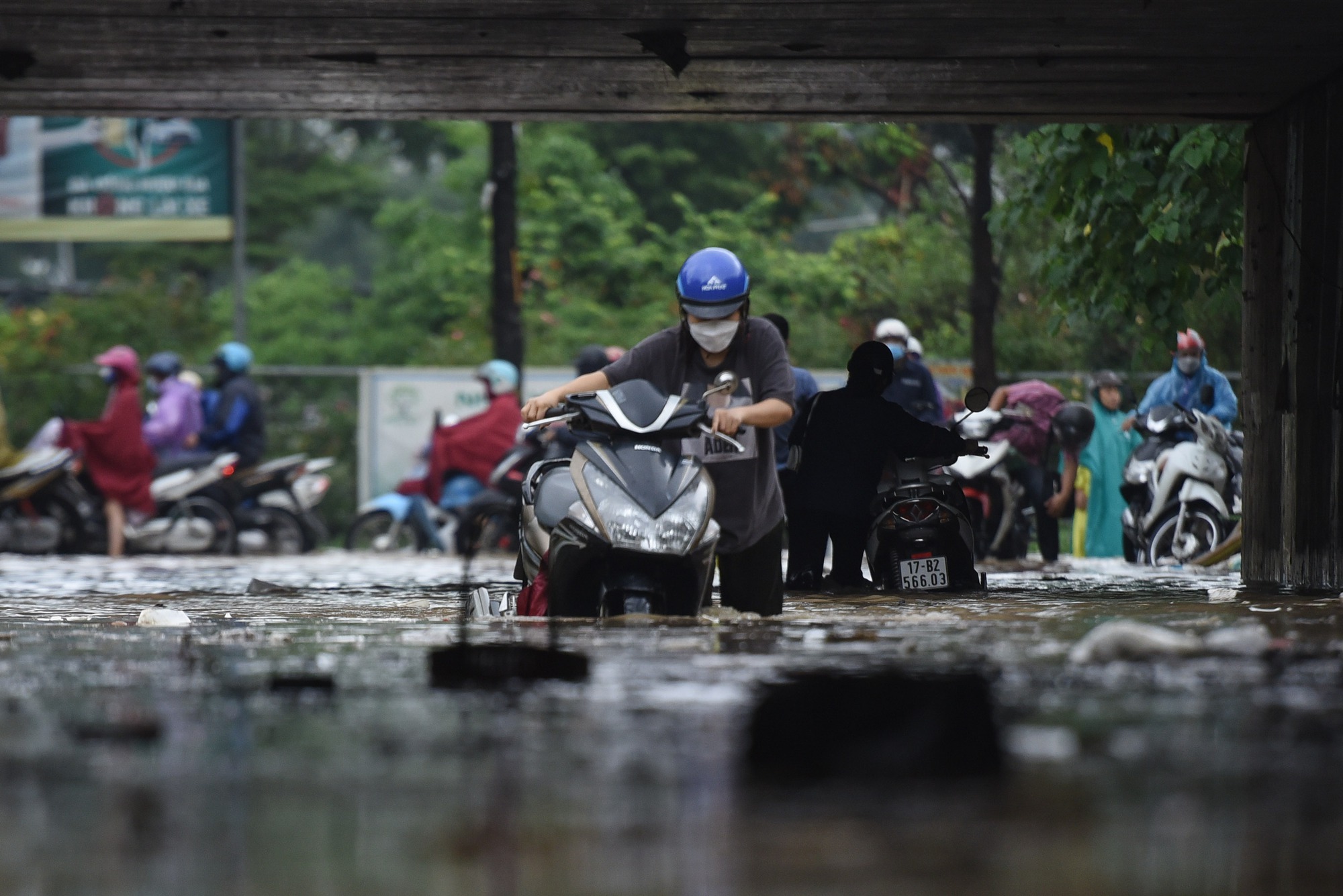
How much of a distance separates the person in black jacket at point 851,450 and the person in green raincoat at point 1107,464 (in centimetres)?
565

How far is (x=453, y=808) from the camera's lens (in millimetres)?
4090

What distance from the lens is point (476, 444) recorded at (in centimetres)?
1923

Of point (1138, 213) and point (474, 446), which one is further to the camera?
point (474, 446)

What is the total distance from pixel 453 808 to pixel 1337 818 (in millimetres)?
1673

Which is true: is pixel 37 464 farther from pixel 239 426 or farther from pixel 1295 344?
pixel 1295 344

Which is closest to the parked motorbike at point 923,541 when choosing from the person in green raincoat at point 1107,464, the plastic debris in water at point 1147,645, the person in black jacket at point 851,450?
the person in black jacket at point 851,450

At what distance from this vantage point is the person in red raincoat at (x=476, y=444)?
1923cm

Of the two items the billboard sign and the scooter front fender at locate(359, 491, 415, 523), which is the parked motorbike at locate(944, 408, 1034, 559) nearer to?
the scooter front fender at locate(359, 491, 415, 523)

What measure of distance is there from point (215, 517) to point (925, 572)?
963cm

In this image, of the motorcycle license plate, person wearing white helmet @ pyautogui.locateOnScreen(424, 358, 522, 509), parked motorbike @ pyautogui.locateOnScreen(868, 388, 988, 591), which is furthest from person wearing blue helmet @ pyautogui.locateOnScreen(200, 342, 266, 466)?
the motorcycle license plate

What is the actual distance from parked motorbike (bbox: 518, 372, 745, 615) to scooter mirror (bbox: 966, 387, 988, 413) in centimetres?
260

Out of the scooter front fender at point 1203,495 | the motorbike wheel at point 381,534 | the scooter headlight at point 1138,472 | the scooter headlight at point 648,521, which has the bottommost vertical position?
the motorbike wheel at point 381,534

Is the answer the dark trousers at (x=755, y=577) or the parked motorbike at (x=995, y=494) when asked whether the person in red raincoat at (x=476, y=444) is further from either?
the dark trousers at (x=755, y=577)

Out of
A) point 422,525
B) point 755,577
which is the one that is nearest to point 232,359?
point 422,525
